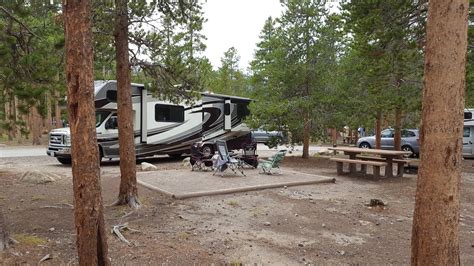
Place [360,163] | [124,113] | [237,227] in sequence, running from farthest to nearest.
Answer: [360,163] < [124,113] < [237,227]

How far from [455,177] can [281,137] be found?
13.4 m

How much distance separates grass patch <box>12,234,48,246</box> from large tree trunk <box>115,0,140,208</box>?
2127 mm

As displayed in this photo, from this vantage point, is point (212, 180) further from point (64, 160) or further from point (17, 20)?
point (64, 160)

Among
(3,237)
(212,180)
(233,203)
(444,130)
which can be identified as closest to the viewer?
(444,130)

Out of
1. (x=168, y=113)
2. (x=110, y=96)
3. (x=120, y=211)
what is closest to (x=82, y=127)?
(x=120, y=211)

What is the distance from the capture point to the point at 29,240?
4.74m

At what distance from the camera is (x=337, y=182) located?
10641mm

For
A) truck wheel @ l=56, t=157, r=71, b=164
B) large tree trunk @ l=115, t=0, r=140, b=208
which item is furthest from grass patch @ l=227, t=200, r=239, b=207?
truck wheel @ l=56, t=157, r=71, b=164

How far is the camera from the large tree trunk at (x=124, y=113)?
6879 millimetres

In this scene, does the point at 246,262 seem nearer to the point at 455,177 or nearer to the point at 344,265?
the point at 344,265

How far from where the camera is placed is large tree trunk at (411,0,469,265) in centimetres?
302

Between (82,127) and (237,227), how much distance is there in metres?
3.13

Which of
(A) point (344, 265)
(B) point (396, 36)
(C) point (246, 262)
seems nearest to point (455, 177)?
(A) point (344, 265)

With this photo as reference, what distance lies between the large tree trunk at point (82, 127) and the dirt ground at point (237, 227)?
2.76ft
